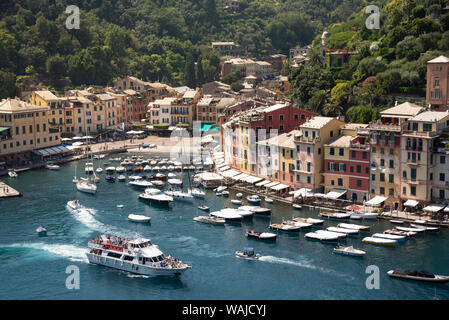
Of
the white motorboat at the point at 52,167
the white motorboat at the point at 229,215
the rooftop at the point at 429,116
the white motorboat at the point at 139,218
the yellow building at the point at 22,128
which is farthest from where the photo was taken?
the yellow building at the point at 22,128

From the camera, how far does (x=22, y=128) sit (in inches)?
4532

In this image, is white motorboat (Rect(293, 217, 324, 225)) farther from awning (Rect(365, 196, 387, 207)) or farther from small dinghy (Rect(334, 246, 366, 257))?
Result: small dinghy (Rect(334, 246, 366, 257))

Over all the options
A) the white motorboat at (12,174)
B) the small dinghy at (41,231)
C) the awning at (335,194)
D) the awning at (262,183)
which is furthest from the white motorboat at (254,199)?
the white motorboat at (12,174)

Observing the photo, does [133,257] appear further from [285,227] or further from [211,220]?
[285,227]

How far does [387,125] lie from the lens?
81125 millimetres

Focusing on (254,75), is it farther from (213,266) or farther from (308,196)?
(213,266)

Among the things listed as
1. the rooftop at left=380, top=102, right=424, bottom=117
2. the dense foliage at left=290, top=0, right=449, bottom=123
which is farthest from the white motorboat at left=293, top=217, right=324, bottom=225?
the dense foliage at left=290, top=0, right=449, bottom=123

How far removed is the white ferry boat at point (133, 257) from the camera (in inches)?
2463

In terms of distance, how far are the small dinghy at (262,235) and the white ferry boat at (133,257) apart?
10.9 m

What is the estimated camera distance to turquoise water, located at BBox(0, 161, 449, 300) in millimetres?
59219

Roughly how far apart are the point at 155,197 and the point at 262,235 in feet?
68.1

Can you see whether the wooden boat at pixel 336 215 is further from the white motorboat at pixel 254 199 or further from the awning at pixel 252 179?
the awning at pixel 252 179
